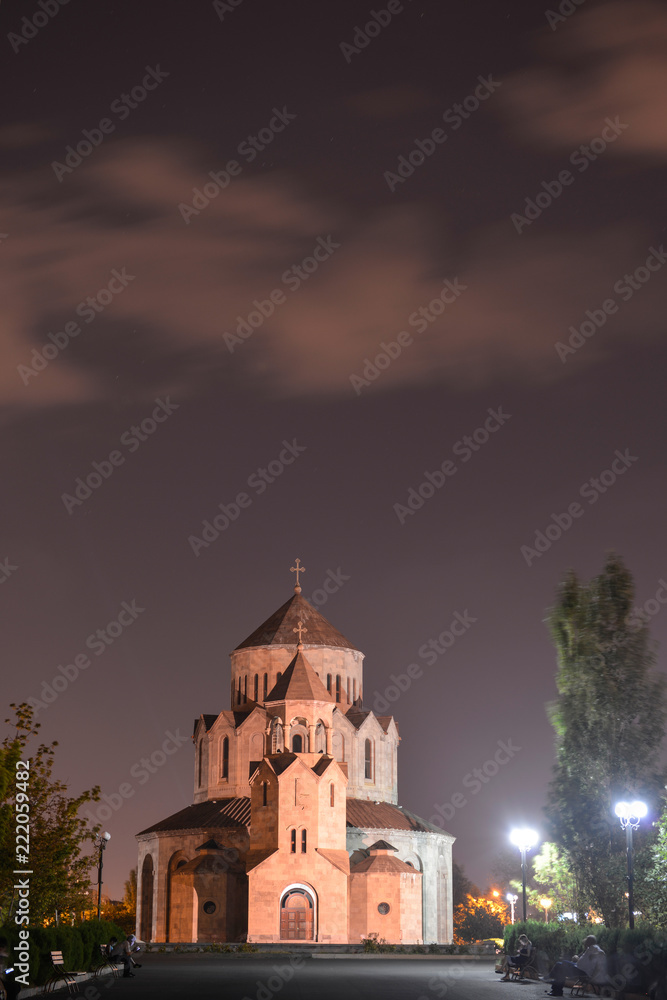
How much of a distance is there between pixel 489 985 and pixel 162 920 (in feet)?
157

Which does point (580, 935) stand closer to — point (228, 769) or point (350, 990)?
point (350, 990)

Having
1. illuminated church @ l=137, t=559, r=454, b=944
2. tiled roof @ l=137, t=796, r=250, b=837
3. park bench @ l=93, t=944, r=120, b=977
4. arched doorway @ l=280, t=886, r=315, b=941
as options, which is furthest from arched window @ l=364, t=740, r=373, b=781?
park bench @ l=93, t=944, r=120, b=977

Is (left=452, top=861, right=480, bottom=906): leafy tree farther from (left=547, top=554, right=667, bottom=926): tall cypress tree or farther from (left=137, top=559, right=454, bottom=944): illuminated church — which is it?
(left=547, top=554, right=667, bottom=926): tall cypress tree

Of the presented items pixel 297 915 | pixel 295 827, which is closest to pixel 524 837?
pixel 295 827

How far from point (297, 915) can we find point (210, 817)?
1256cm

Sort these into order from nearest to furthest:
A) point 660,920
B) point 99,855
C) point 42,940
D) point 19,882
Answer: point 42,940 → point 19,882 → point 660,920 → point 99,855

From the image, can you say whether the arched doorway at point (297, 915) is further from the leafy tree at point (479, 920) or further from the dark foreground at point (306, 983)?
the leafy tree at point (479, 920)

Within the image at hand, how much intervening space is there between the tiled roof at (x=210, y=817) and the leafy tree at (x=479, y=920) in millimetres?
40714

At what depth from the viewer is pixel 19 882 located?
114ft

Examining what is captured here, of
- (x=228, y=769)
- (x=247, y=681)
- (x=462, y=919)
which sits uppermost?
(x=247, y=681)

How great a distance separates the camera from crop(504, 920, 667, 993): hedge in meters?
26.2

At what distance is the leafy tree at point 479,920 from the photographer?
370 feet

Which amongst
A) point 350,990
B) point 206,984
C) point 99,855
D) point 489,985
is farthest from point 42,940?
point 99,855

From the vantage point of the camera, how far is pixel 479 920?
114 metres
